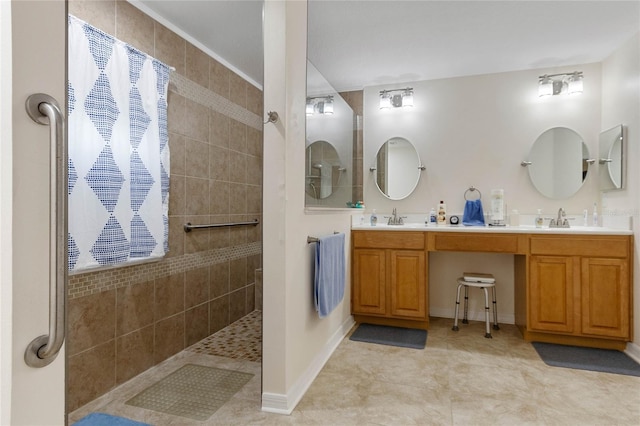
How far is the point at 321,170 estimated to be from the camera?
2488 millimetres

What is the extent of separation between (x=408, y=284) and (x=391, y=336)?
0.45 meters

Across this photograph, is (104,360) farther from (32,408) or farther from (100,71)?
(32,408)

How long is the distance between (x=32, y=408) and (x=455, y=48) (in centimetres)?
328

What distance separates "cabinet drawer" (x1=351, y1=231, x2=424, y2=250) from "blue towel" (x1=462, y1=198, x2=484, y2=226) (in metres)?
0.60

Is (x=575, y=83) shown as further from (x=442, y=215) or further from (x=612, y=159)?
(x=442, y=215)

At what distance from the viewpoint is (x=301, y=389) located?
2037mm

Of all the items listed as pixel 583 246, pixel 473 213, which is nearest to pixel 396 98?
pixel 473 213

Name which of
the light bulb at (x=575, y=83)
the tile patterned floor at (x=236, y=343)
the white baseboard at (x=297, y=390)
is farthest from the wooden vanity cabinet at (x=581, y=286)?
the tile patterned floor at (x=236, y=343)

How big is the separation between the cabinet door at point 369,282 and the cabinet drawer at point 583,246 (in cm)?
119

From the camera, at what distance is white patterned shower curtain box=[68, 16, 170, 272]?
180 centimetres

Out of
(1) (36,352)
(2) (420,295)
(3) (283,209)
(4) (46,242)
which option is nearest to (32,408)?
(1) (36,352)

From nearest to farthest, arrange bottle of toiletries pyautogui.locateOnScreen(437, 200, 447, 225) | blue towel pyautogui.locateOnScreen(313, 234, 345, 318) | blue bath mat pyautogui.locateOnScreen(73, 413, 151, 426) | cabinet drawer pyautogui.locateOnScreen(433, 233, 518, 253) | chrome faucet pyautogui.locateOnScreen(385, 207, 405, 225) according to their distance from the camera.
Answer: blue bath mat pyautogui.locateOnScreen(73, 413, 151, 426) < blue towel pyautogui.locateOnScreen(313, 234, 345, 318) < cabinet drawer pyautogui.locateOnScreen(433, 233, 518, 253) < bottle of toiletries pyautogui.locateOnScreen(437, 200, 447, 225) < chrome faucet pyautogui.locateOnScreen(385, 207, 405, 225)

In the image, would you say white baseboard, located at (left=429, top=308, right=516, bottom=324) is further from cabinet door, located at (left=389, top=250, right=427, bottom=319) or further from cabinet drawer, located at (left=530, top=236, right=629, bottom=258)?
cabinet drawer, located at (left=530, top=236, right=629, bottom=258)

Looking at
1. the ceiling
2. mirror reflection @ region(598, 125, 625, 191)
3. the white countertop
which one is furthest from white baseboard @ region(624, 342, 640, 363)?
the ceiling
